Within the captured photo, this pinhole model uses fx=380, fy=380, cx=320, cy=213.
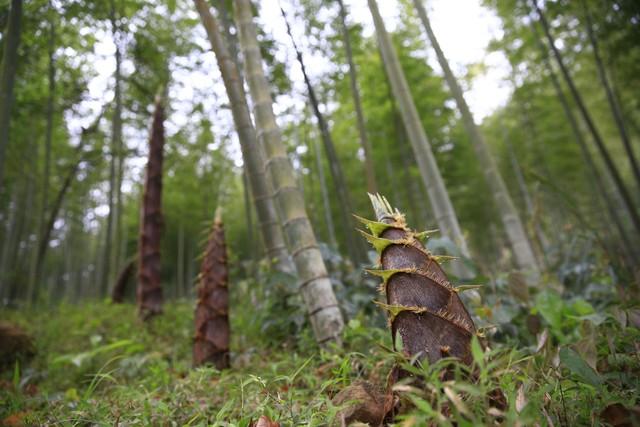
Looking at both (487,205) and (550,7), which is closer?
(550,7)

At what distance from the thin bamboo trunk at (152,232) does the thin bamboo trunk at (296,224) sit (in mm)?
2437

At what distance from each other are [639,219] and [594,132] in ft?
3.70

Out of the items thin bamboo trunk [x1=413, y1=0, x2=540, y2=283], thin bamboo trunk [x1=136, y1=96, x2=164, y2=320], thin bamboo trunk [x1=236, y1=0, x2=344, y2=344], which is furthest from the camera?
thin bamboo trunk [x1=136, y1=96, x2=164, y2=320]

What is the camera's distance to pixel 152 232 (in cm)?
402

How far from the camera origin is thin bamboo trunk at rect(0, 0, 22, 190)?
5.74 feet

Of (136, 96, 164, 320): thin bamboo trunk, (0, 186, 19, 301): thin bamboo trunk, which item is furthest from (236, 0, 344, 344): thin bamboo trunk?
(0, 186, 19, 301): thin bamboo trunk

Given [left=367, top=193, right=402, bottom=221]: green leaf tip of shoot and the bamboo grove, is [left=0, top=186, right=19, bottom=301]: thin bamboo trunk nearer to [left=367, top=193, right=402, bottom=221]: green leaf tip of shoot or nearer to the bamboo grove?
the bamboo grove

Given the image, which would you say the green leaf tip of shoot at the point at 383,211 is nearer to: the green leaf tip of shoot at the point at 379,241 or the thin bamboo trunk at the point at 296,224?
the green leaf tip of shoot at the point at 379,241

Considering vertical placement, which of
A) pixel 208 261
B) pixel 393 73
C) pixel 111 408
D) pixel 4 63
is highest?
pixel 393 73

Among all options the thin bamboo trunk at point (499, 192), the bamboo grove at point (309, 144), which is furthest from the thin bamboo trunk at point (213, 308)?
the thin bamboo trunk at point (499, 192)

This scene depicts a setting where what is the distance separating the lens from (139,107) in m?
6.51

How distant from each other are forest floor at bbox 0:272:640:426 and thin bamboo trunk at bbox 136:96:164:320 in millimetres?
753

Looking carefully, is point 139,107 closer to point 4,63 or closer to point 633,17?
point 4,63

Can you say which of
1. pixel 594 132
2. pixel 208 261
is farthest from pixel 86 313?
pixel 594 132
